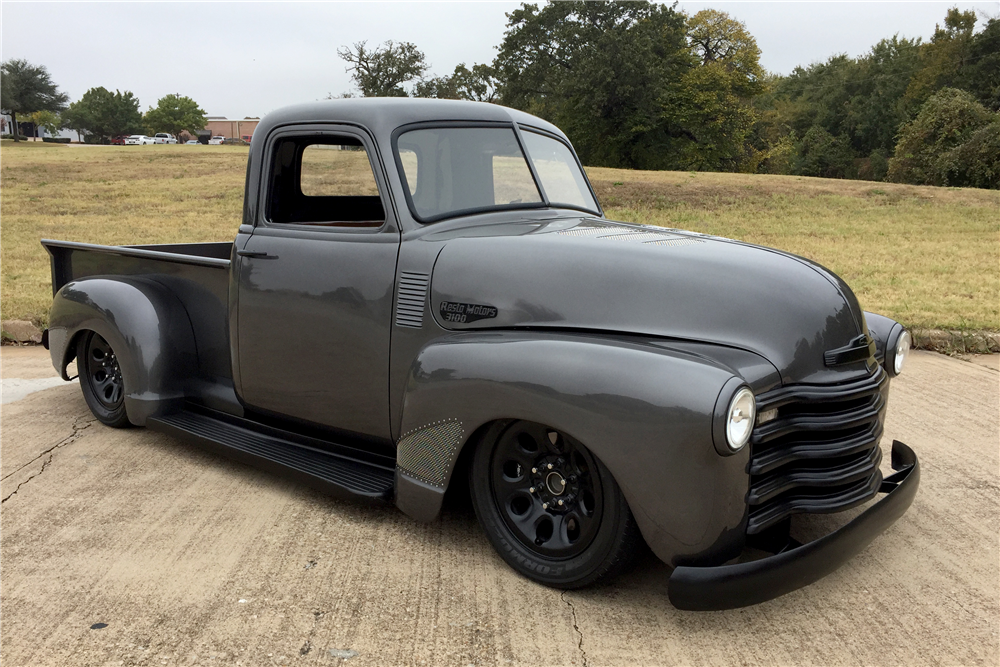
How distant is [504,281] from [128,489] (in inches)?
90.1

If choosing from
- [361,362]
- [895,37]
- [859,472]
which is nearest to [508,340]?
[361,362]

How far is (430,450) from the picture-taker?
324 cm

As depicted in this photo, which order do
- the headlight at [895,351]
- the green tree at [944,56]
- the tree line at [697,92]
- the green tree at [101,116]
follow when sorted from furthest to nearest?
the green tree at [101,116] < the green tree at [944,56] < the tree line at [697,92] < the headlight at [895,351]

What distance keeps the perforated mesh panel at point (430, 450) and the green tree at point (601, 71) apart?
42.1 metres

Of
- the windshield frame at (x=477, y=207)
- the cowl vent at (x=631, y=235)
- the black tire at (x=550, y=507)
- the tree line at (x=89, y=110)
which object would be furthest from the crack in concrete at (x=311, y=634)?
the tree line at (x=89, y=110)

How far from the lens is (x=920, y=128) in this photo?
37.9m

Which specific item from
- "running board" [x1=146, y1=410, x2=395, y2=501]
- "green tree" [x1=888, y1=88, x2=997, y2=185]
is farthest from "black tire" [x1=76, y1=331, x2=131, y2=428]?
"green tree" [x1=888, y1=88, x2=997, y2=185]

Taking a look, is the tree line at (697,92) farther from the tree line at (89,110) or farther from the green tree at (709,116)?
the tree line at (89,110)

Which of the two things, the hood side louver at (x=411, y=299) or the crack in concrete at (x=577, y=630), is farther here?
the hood side louver at (x=411, y=299)

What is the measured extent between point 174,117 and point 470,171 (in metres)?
105

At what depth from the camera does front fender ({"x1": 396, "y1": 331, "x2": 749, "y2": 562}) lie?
2574mm

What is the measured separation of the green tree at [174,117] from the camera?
9539 cm

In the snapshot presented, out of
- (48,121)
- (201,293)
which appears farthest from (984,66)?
(48,121)

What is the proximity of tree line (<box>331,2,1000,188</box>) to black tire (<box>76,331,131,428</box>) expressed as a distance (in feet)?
116
